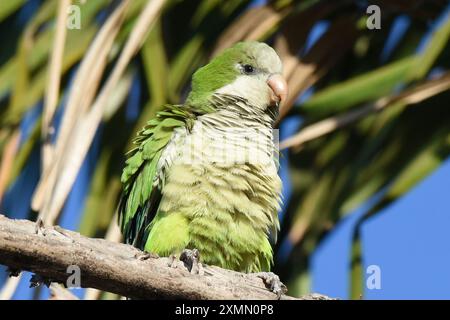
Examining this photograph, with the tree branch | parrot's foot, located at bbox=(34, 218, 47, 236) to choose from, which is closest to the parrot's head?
the tree branch

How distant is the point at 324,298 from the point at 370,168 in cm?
196

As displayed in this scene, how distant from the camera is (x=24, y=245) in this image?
2.55 m

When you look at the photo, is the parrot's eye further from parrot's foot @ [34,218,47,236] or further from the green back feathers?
parrot's foot @ [34,218,47,236]

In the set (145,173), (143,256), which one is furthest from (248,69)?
(143,256)

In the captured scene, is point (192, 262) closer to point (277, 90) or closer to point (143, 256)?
point (143, 256)

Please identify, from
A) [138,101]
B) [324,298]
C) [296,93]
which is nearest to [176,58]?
[138,101]

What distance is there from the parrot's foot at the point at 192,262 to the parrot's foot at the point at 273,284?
277mm

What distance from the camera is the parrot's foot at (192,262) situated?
2.95 metres

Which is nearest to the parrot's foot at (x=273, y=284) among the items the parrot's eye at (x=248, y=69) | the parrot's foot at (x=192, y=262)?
the parrot's foot at (x=192, y=262)

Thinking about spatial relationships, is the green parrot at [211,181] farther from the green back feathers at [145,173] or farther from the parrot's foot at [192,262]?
the parrot's foot at [192,262]

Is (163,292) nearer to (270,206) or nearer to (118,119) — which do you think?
(270,206)

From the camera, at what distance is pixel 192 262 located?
9.80 ft

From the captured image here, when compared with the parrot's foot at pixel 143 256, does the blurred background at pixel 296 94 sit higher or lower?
higher

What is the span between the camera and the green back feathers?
3746mm
